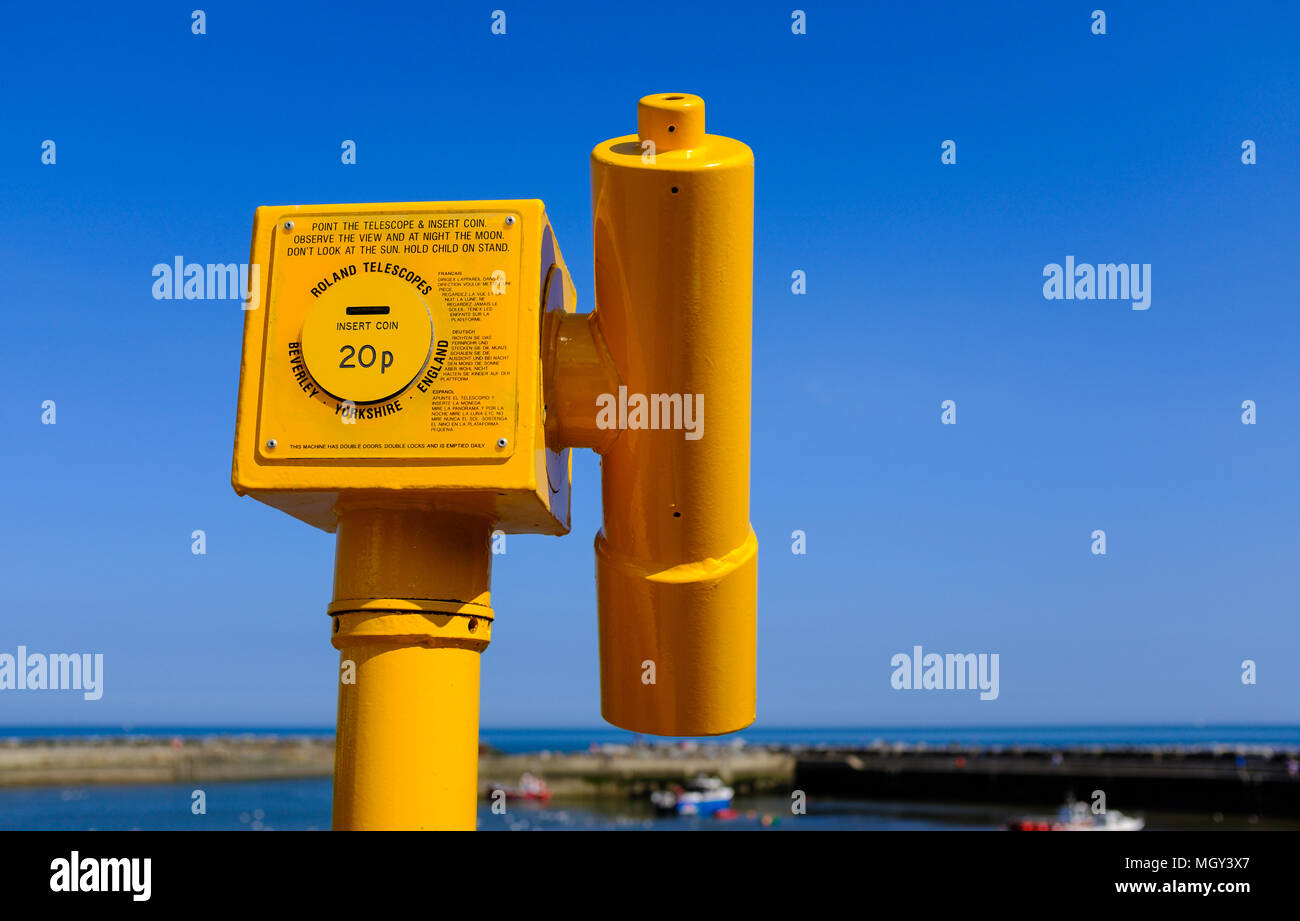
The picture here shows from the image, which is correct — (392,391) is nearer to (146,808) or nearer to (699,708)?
(699,708)

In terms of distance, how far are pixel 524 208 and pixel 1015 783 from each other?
225 ft

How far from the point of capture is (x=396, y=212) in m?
3.35

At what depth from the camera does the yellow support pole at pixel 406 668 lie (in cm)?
321

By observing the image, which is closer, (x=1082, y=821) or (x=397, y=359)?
(x=397, y=359)

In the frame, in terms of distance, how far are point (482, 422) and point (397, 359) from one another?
0.31 m

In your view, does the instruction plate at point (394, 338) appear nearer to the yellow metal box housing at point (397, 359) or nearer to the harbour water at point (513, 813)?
the yellow metal box housing at point (397, 359)

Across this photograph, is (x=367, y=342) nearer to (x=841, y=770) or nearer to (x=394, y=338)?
(x=394, y=338)

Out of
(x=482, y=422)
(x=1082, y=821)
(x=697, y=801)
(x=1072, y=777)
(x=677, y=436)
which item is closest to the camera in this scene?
(x=482, y=422)

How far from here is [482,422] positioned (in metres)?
3.12

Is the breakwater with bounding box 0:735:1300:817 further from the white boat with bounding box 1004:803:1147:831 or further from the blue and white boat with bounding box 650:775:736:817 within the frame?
the blue and white boat with bounding box 650:775:736:817

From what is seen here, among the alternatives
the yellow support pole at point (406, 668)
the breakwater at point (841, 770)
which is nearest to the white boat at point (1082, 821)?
the breakwater at point (841, 770)

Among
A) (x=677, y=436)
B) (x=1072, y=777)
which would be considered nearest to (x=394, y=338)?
(x=677, y=436)

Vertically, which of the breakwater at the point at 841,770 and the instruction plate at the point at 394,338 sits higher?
the instruction plate at the point at 394,338
